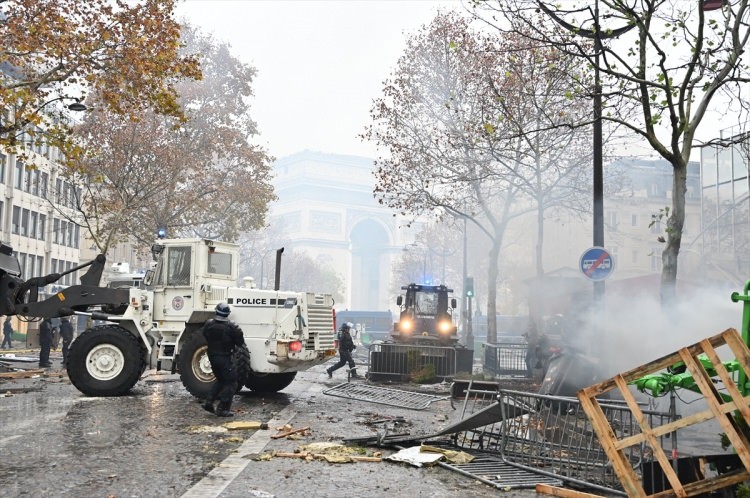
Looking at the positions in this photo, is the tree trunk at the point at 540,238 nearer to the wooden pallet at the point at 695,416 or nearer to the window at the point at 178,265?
the window at the point at 178,265

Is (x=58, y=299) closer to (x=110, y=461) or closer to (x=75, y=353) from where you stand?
(x=75, y=353)

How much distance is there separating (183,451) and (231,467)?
110 cm

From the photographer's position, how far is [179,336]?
13945mm

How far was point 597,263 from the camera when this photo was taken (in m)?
14.7

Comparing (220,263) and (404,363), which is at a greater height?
(220,263)

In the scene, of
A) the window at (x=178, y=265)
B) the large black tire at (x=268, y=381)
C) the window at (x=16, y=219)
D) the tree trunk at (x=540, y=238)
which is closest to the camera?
the window at (x=178, y=265)

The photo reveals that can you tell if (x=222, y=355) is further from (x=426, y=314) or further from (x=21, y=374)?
(x=426, y=314)

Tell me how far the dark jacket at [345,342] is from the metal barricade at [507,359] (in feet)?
14.8

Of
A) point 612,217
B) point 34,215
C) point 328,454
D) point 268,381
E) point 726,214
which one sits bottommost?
point 328,454

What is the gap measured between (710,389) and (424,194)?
23.9 m

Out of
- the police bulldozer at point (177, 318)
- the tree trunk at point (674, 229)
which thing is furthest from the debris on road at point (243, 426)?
the tree trunk at point (674, 229)

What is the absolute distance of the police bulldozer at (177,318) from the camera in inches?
535

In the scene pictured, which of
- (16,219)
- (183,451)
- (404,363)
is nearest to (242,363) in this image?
(183,451)

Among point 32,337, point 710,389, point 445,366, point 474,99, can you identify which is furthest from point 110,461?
point 32,337
